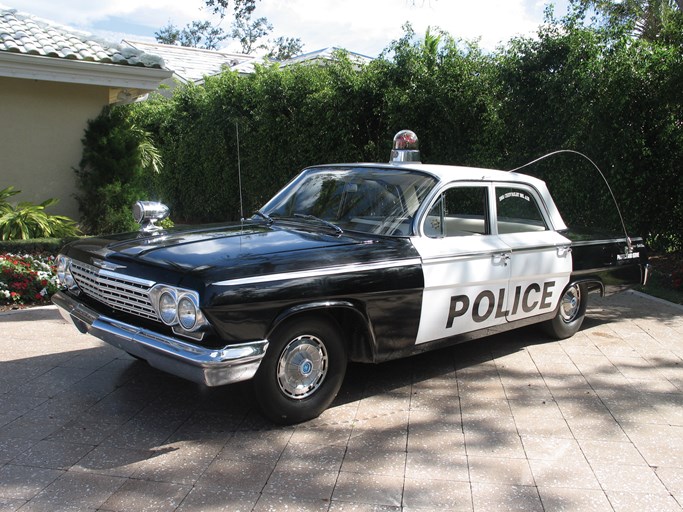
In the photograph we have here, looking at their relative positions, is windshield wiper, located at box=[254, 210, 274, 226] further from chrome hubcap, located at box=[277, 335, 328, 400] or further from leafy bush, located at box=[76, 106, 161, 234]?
leafy bush, located at box=[76, 106, 161, 234]

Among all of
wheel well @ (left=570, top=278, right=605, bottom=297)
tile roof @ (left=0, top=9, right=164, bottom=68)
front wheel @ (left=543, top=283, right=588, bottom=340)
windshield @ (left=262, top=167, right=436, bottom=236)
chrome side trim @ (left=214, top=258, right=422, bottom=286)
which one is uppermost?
tile roof @ (left=0, top=9, right=164, bottom=68)

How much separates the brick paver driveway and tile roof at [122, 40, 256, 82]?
69.5 ft

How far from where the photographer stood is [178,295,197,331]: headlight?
3529 mm

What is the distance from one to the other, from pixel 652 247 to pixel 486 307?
5.81m

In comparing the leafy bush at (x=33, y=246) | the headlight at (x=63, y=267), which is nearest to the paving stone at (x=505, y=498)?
the headlight at (x=63, y=267)

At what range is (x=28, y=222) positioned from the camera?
8.95 meters

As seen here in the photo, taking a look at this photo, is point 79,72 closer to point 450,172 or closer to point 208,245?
point 208,245

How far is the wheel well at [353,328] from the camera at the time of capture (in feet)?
13.4

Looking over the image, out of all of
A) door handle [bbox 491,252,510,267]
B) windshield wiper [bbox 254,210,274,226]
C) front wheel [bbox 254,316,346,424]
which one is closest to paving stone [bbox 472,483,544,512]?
front wheel [bbox 254,316,346,424]

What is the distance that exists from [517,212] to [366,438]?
9.20 feet

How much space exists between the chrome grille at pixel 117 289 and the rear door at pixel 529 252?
2.92m

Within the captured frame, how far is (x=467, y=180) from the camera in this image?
505 centimetres

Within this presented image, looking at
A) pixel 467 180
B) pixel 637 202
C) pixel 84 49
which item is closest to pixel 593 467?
pixel 467 180

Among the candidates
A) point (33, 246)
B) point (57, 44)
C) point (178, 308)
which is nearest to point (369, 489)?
point (178, 308)
